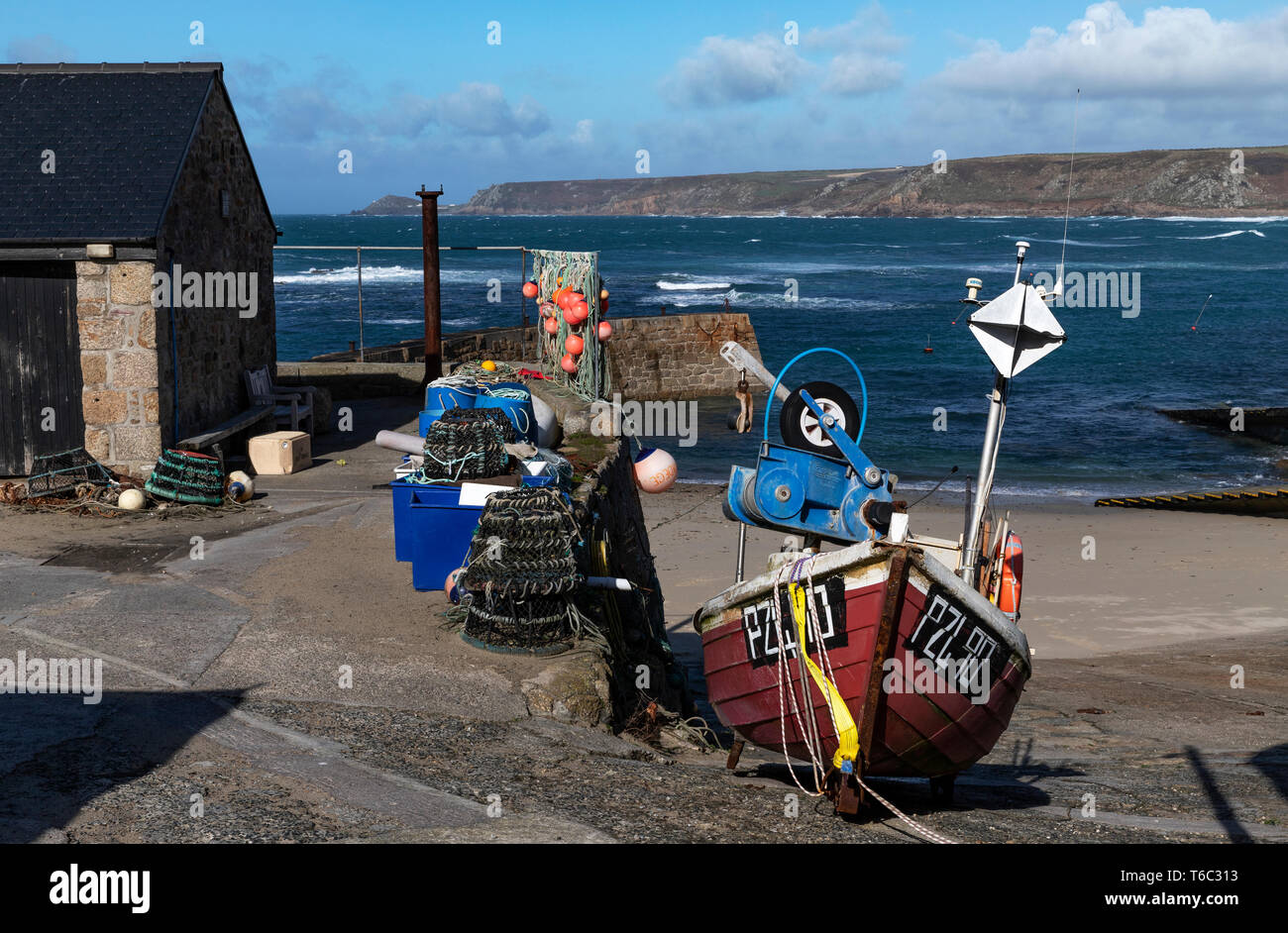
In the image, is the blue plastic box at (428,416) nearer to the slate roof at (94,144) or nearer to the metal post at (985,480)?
the slate roof at (94,144)

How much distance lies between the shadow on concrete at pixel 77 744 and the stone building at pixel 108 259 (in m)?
6.37

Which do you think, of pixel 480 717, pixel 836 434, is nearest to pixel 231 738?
pixel 480 717

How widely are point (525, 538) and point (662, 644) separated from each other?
360cm

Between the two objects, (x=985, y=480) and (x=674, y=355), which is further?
(x=674, y=355)

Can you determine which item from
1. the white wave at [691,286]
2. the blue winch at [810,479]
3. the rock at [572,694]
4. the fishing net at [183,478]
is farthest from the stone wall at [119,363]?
the white wave at [691,286]

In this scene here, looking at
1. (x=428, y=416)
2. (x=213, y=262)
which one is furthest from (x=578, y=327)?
(x=213, y=262)

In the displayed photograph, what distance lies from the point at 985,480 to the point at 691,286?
251 feet

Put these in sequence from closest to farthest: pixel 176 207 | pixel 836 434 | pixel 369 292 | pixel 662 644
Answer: pixel 836 434 < pixel 662 644 < pixel 176 207 < pixel 369 292

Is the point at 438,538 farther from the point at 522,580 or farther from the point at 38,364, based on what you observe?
the point at 38,364

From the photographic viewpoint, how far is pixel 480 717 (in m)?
7.98

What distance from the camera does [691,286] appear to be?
Result: 83125mm

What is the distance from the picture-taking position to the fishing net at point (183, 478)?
13023mm

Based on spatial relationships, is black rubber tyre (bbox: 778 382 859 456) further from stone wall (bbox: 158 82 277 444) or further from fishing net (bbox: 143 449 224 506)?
stone wall (bbox: 158 82 277 444)

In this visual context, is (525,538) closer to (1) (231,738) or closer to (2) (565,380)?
(1) (231,738)
